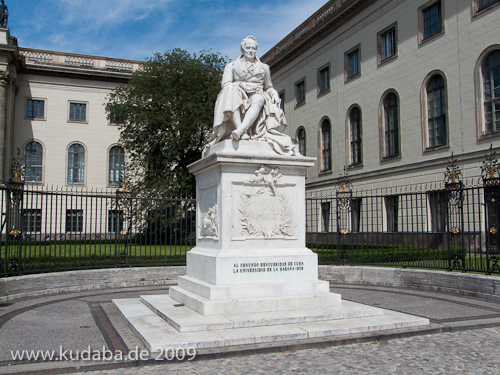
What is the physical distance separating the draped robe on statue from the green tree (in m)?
22.0

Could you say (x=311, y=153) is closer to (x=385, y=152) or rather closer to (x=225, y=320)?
(x=385, y=152)

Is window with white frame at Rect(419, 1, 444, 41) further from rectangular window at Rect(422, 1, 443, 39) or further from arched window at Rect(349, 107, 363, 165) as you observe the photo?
arched window at Rect(349, 107, 363, 165)

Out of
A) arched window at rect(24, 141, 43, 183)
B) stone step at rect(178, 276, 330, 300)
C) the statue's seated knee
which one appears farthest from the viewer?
arched window at rect(24, 141, 43, 183)

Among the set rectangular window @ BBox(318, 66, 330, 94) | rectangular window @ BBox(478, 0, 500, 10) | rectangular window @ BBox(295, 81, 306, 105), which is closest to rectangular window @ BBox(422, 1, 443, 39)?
rectangular window @ BBox(478, 0, 500, 10)

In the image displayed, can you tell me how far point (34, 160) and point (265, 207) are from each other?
40.1 m

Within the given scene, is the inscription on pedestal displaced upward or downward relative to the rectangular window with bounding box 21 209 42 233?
downward

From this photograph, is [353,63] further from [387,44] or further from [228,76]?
[228,76]

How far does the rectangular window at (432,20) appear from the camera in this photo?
81.9ft

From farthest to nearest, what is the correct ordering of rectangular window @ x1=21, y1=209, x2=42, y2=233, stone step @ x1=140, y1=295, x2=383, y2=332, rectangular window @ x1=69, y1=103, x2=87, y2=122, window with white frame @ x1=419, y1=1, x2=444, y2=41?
rectangular window @ x1=69, y1=103, x2=87, y2=122 → window with white frame @ x1=419, y1=1, x2=444, y2=41 → rectangular window @ x1=21, y1=209, x2=42, y2=233 → stone step @ x1=140, y1=295, x2=383, y2=332

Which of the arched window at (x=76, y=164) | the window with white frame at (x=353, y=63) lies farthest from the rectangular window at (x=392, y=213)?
the arched window at (x=76, y=164)

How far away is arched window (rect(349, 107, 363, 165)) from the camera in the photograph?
1241 inches

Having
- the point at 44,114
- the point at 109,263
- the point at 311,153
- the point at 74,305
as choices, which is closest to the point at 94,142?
the point at 44,114

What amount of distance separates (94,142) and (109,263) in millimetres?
34037

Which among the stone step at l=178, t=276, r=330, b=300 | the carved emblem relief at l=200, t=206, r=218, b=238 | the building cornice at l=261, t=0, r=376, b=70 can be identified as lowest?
the stone step at l=178, t=276, r=330, b=300
